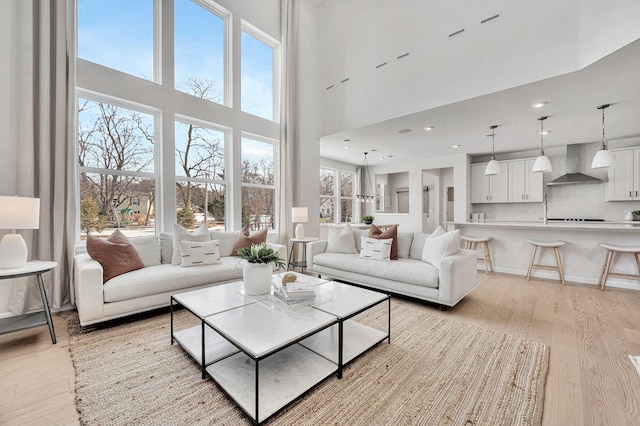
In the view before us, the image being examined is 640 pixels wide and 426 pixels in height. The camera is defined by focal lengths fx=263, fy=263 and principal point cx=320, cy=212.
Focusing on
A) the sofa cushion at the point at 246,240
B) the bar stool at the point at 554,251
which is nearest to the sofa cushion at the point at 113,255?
the sofa cushion at the point at 246,240

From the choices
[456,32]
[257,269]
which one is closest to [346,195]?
[456,32]

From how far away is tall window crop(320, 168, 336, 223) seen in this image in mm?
7512

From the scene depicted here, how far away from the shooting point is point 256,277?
2.16m

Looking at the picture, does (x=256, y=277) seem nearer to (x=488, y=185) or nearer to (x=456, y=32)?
(x=456, y=32)

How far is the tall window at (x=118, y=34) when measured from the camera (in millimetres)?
3207

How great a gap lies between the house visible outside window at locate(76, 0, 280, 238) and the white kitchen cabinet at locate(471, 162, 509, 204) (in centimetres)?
482

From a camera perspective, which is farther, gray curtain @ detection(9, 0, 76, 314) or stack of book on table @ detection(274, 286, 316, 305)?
gray curtain @ detection(9, 0, 76, 314)

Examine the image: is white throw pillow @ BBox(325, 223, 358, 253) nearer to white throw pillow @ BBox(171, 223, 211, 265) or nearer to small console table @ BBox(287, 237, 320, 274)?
small console table @ BBox(287, 237, 320, 274)

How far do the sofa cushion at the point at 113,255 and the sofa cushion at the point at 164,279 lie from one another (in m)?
0.08

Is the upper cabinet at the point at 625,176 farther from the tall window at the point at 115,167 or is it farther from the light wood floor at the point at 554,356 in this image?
the tall window at the point at 115,167

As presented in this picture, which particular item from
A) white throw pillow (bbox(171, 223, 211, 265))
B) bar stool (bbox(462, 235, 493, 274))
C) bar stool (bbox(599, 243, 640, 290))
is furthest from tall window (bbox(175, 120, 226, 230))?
bar stool (bbox(599, 243, 640, 290))

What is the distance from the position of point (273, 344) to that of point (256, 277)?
2.69 ft

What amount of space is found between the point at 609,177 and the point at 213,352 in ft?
23.0

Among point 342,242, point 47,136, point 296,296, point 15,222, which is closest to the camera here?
point 296,296
